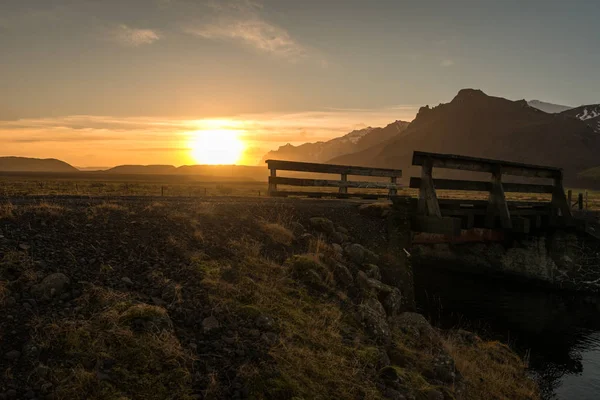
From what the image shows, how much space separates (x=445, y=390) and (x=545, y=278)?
15939 mm

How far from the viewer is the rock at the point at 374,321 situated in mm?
7959

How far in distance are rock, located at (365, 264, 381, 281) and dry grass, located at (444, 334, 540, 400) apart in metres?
2.28

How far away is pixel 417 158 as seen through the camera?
40.7 feet

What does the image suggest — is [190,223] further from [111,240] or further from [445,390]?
[445,390]

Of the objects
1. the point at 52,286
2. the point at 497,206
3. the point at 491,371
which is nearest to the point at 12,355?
the point at 52,286

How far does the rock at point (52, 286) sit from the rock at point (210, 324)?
2280 mm

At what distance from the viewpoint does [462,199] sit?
15.5m

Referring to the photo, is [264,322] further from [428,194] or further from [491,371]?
[428,194]

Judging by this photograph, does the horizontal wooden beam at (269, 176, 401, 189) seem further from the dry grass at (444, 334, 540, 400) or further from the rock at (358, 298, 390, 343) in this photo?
the rock at (358, 298, 390, 343)

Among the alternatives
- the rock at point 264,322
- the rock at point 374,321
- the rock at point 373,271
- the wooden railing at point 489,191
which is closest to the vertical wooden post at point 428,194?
the wooden railing at point 489,191

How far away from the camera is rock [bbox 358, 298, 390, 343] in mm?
7959

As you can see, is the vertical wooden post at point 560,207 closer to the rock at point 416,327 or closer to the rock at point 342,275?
the rock at point 416,327

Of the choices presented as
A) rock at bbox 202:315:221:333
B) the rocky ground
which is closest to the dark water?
the rocky ground

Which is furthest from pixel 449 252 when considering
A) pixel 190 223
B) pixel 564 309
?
pixel 190 223
